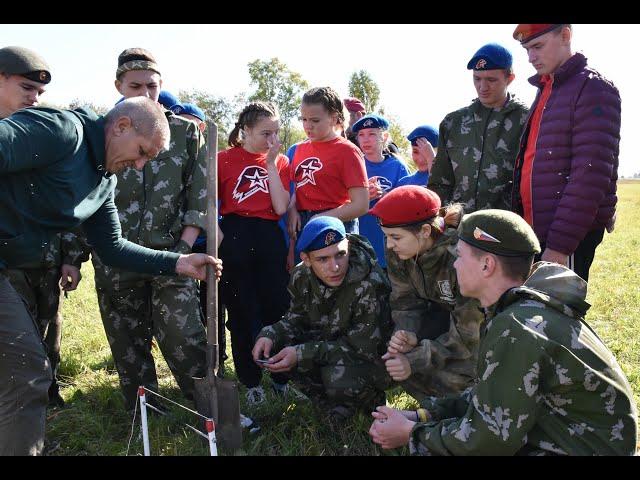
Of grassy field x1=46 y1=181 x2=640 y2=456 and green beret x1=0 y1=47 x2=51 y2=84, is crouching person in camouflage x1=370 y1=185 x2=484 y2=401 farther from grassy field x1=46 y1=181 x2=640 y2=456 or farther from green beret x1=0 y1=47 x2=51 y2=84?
green beret x1=0 y1=47 x2=51 y2=84

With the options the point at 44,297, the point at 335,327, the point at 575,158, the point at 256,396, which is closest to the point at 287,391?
the point at 256,396

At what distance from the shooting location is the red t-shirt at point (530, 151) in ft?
13.0

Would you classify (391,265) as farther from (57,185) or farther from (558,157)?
(57,185)

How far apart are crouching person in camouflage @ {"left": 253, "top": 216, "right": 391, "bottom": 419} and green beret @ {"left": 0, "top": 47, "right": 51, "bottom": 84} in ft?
7.22

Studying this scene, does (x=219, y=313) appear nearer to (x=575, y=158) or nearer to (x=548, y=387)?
(x=575, y=158)

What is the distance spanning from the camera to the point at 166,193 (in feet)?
14.5

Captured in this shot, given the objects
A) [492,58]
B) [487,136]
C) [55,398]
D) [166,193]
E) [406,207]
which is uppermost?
[492,58]

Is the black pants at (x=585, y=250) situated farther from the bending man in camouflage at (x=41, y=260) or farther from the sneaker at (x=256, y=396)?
the bending man in camouflage at (x=41, y=260)

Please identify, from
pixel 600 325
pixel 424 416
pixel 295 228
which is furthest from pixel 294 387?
pixel 600 325

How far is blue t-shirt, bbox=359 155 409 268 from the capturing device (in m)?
5.85

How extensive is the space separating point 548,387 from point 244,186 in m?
2.98

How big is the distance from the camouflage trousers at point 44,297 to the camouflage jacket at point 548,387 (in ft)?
11.0

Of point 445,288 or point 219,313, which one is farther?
point 219,313

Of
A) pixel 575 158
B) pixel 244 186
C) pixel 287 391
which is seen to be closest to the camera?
pixel 575 158
